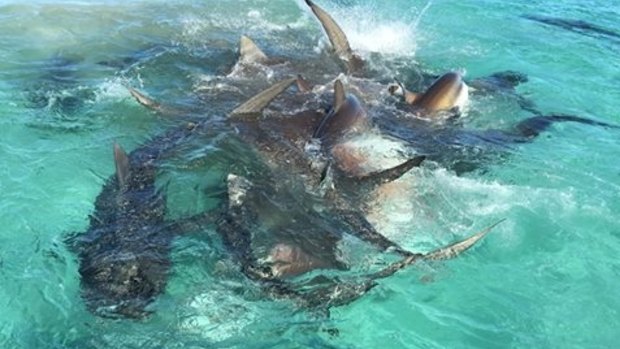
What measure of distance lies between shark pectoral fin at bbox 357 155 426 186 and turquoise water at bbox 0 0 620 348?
59cm

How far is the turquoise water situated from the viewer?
5520 mm

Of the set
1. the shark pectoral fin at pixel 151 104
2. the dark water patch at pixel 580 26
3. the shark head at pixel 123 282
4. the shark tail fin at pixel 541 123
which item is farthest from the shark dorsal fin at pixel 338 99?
the dark water patch at pixel 580 26

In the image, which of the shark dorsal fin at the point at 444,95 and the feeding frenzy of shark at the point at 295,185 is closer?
the feeding frenzy of shark at the point at 295,185

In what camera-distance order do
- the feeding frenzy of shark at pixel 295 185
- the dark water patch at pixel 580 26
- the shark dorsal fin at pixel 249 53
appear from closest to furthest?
the feeding frenzy of shark at pixel 295 185, the shark dorsal fin at pixel 249 53, the dark water patch at pixel 580 26

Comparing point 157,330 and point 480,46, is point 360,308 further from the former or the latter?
point 480,46

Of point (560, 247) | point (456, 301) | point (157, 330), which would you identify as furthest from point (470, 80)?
point (157, 330)

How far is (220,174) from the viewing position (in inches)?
300

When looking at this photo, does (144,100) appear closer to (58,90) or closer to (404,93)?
(58,90)

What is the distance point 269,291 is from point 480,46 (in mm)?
9521

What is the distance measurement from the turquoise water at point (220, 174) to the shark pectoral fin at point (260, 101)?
550 millimetres

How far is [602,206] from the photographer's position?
7473 mm

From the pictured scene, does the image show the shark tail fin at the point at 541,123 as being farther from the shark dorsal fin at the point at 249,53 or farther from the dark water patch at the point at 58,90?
the dark water patch at the point at 58,90

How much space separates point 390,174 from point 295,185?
1.13 metres

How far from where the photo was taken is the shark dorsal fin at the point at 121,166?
6934 millimetres
